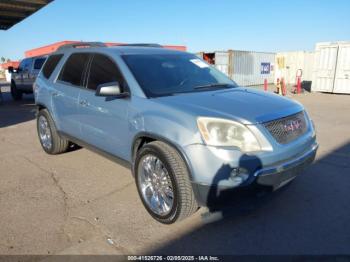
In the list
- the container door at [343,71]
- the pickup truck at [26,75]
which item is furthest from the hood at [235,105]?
the container door at [343,71]

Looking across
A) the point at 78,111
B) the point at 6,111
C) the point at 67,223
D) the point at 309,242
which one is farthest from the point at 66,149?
the point at 6,111

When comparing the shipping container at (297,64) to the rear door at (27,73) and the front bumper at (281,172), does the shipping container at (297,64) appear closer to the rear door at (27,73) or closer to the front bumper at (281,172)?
the rear door at (27,73)

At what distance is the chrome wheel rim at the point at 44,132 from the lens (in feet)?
19.3

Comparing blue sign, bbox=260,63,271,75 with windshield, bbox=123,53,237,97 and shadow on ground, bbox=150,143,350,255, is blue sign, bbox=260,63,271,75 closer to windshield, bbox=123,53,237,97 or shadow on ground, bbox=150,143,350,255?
windshield, bbox=123,53,237,97

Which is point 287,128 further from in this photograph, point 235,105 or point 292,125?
point 235,105

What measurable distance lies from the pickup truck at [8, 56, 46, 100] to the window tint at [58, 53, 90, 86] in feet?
31.1

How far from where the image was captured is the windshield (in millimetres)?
3756

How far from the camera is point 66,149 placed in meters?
5.96

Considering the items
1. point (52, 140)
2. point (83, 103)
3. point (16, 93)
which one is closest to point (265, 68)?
point (16, 93)

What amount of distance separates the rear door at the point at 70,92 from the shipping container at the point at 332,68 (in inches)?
634

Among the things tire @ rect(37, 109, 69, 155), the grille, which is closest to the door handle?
tire @ rect(37, 109, 69, 155)

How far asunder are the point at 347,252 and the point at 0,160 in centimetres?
558

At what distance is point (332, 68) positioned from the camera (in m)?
17.6

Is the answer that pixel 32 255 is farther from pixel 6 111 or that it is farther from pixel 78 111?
pixel 6 111
